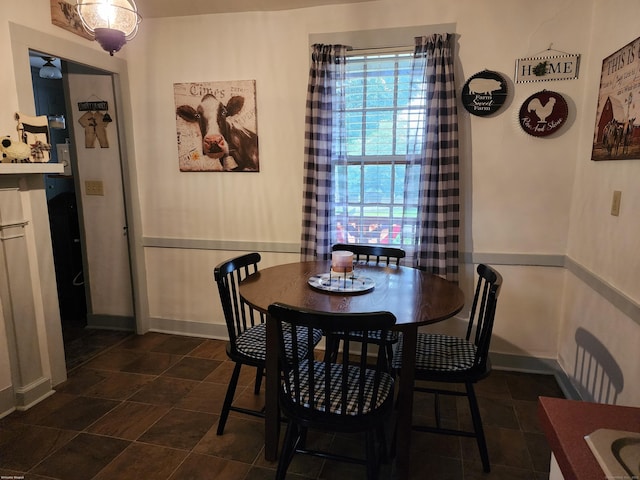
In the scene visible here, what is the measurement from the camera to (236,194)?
10.2 feet

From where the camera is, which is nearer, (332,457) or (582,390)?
(332,457)

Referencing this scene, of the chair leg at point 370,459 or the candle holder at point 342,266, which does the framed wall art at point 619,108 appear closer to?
the candle holder at point 342,266

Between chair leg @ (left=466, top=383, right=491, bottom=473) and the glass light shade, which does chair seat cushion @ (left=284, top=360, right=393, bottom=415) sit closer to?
chair leg @ (left=466, top=383, right=491, bottom=473)

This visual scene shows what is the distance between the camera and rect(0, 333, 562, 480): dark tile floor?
184 cm

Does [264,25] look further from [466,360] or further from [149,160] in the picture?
[466,360]

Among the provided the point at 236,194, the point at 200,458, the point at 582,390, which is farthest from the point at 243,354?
the point at 582,390

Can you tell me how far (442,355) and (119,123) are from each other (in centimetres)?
288

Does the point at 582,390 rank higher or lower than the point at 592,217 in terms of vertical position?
lower

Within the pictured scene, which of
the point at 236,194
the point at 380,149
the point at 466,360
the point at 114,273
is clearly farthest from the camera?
the point at 114,273

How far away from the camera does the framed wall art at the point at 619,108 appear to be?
178 cm

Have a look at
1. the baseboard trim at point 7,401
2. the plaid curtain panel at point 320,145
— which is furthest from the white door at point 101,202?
the plaid curtain panel at point 320,145

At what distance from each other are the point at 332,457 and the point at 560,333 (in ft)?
6.18

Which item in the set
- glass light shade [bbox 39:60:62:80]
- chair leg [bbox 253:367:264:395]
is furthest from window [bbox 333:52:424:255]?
glass light shade [bbox 39:60:62:80]

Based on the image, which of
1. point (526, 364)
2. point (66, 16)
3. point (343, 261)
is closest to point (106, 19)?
point (66, 16)
